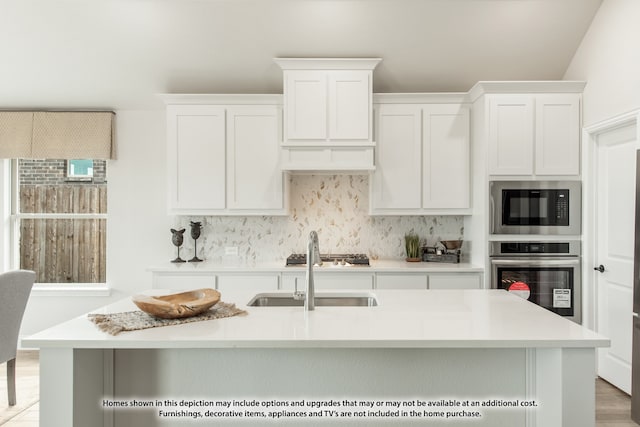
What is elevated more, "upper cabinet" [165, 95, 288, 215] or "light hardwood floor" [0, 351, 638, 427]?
"upper cabinet" [165, 95, 288, 215]

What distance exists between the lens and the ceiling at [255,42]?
349cm

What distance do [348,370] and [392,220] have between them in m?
2.64

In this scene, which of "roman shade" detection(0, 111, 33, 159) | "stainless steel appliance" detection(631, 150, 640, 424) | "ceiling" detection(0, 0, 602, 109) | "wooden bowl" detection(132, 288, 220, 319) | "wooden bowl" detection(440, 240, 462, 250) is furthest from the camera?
"roman shade" detection(0, 111, 33, 159)

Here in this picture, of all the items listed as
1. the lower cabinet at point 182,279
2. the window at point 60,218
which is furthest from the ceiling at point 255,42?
the lower cabinet at point 182,279

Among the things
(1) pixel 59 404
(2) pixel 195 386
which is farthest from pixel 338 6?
(1) pixel 59 404

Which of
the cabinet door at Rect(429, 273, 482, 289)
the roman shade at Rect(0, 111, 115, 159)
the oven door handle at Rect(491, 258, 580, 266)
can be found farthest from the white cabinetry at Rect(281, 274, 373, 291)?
the roman shade at Rect(0, 111, 115, 159)

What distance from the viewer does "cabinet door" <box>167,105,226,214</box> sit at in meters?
3.97

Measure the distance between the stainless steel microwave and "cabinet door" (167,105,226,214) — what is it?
238 cm

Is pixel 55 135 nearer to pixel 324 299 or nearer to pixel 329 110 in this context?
pixel 329 110

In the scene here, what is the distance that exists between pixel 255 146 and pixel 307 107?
60 centimetres

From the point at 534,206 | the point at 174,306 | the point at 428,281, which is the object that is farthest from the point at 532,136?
the point at 174,306

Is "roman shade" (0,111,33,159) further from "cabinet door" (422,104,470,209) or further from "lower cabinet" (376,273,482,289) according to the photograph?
"cabinet door" (422,104,470,209)

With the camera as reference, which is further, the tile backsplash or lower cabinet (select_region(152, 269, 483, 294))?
the tile backsplash

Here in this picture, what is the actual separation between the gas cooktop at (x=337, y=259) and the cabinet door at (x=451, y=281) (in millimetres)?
578
